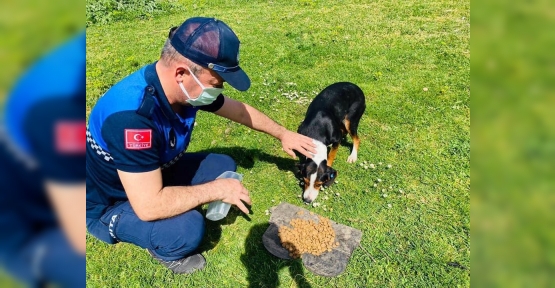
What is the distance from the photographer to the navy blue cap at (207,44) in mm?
2285

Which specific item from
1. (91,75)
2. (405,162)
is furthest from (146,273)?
(91,75)

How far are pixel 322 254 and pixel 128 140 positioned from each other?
2.08m

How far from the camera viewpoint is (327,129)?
14.6 feet

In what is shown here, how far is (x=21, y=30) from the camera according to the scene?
0.44 meters

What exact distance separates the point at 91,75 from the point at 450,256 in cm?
617

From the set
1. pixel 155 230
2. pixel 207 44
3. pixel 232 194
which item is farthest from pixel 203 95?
pixel 155 230

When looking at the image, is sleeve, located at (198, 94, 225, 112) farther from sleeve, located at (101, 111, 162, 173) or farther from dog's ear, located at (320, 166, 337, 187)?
dog's ear, located at (320, 166, 337, 187)

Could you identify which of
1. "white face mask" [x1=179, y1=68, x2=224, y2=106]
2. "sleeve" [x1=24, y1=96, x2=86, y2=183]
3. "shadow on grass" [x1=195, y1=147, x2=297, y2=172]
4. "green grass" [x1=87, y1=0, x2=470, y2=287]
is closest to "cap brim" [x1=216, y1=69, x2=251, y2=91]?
"white face mask" [x1=179, y1=68, x2=224, y2=106]

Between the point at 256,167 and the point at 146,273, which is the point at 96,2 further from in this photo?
the point at 146,273

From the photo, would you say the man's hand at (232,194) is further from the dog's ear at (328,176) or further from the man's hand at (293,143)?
the dog's ear at (328,176)

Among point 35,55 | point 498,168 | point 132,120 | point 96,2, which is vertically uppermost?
point 35,55

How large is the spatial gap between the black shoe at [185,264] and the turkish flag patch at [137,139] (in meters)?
1.42

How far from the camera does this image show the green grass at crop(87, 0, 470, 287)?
11.0 ft

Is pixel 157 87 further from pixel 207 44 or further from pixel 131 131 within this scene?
pixel 207 44
